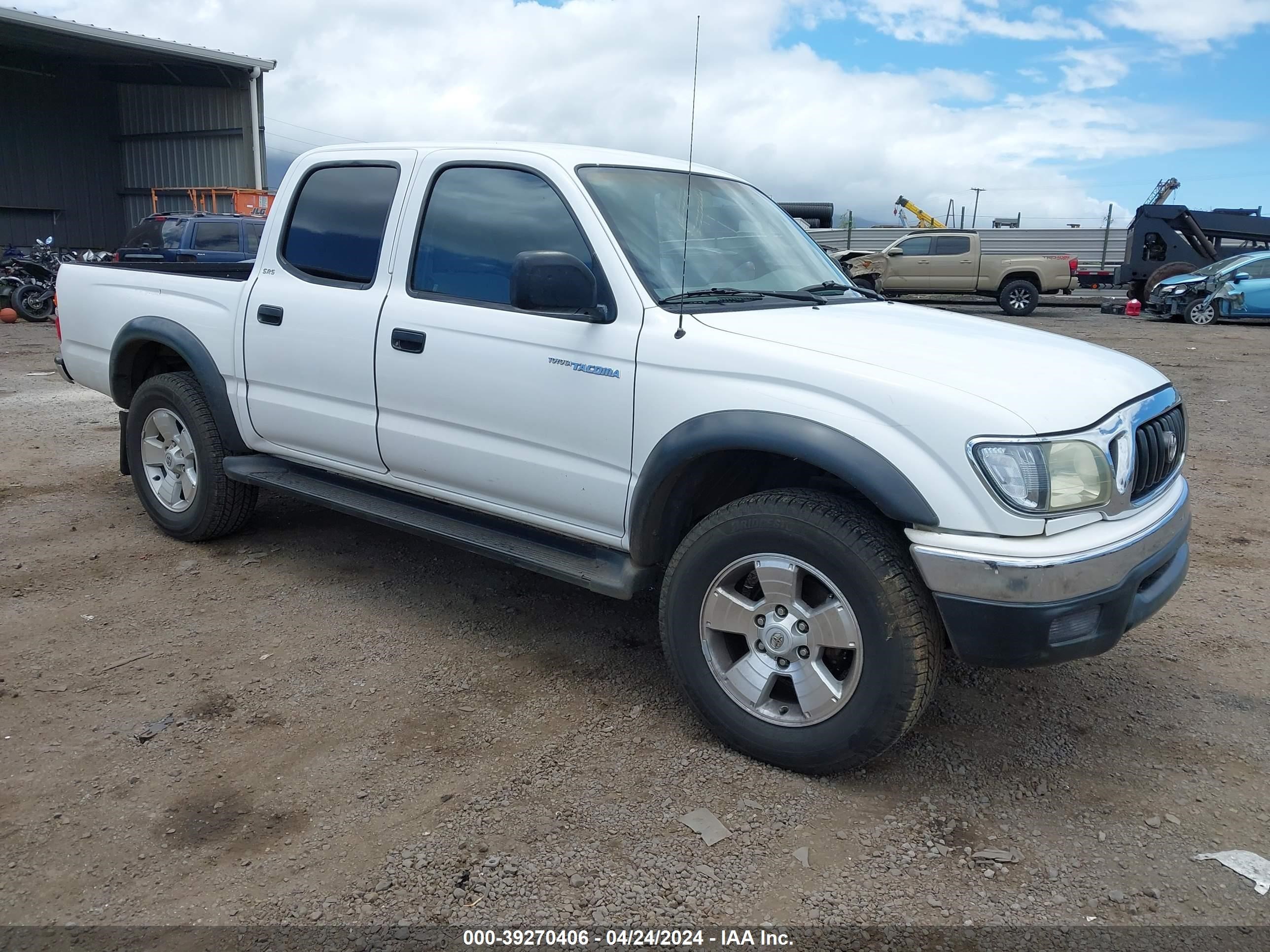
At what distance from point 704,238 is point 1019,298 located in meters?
20.0

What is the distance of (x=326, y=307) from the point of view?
426 cm

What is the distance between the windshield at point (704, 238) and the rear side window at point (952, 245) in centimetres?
1922

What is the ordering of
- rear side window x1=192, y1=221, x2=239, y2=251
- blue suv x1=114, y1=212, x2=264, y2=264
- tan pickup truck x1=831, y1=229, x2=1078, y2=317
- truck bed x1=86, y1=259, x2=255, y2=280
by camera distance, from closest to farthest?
1. truck bed x1=86, y1=259, x2=255, y2=280
2. blue suv x1=114, y1=212, x2=264, y2=264
3. rear side window x1=192, y1=221, x2=239, y2=251
4. tan pickup truck x1=831, y1=229, x2=1078, y2=317

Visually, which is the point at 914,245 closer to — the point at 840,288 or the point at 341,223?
the point at 840,288

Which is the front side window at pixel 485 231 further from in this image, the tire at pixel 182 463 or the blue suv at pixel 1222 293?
the blue suv at pixel 1222 293

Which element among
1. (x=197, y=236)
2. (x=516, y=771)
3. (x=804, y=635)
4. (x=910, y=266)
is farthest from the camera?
(x=910, y=266)

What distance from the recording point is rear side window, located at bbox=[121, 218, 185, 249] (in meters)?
15.0

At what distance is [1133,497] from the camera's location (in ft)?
9.98

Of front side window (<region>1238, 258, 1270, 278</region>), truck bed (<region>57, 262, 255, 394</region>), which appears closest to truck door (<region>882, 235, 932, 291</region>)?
front side window (<region>1238, 258, 1270, 278</region>)

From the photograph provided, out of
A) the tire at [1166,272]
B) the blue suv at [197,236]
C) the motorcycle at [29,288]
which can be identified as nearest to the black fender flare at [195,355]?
the blue suv at [197,236]

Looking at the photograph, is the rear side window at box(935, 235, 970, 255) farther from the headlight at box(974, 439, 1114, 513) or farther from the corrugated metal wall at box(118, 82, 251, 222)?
the headlight at box(974, 439, 1114, 513)

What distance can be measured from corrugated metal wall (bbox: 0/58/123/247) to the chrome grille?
35.6m

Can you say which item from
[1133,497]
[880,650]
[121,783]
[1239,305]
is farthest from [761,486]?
[1239,305]

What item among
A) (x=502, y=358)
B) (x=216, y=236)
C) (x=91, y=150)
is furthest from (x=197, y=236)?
(x=91, y=150)
